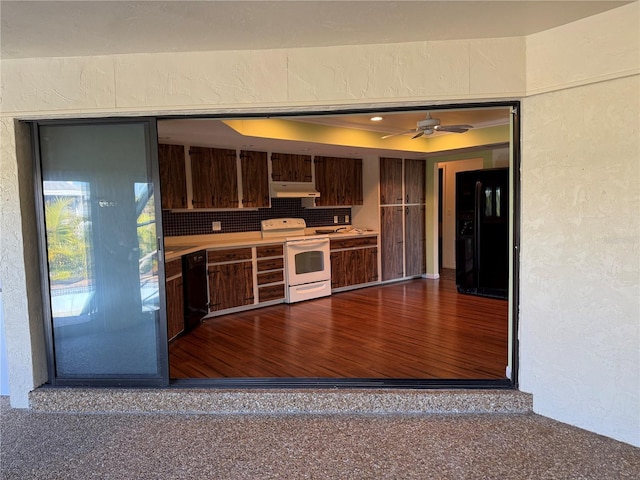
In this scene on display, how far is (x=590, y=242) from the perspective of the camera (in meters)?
2.36

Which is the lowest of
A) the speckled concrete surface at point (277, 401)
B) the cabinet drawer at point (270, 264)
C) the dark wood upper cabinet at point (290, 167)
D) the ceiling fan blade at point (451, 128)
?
the speckled concrete surface at point (277, 401)

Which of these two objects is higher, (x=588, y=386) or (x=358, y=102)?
(x=358, y=102)

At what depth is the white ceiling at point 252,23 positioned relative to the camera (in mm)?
2025

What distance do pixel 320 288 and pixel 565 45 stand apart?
4214mm

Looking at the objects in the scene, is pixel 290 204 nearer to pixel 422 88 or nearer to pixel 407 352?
pixel 407 352

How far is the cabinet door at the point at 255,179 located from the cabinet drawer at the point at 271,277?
93 cm

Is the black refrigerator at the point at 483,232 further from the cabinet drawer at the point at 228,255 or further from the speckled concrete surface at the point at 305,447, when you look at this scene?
the speckled concrete surface at the point at 305,447

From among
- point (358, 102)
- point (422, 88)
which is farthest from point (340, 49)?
point (422, 88)

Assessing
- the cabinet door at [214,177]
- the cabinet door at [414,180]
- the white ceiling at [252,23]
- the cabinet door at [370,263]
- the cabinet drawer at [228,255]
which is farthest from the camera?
the cabinet door at [414,180]

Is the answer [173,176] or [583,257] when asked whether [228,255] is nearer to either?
[173,176]

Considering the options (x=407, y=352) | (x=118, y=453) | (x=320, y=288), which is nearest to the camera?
(x=118, y=453)

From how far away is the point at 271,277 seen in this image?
5.39 metres

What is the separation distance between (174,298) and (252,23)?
2737 mm

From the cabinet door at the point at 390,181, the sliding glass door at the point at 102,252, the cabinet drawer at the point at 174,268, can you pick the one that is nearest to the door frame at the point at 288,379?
the sliding glass door at the point at 102,252
